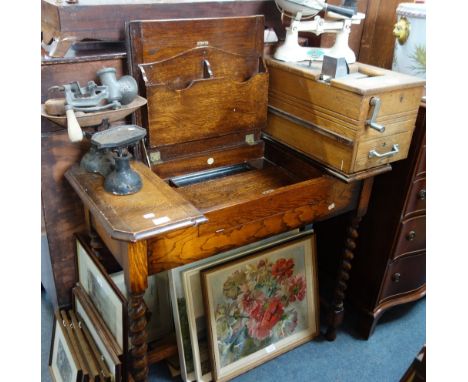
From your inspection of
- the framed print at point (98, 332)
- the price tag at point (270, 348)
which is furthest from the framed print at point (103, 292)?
the price tag at point (270, 348)

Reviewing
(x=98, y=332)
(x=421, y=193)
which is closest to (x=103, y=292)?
(x=98, y=332)

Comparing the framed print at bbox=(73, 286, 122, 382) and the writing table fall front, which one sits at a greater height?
the writing table fall front

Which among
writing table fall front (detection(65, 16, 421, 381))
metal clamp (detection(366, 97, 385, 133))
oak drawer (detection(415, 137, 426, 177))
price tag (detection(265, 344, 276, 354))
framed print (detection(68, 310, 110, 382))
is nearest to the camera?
writing table fall front (detection(65, 16, 421, 381))

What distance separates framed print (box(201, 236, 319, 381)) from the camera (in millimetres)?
1664

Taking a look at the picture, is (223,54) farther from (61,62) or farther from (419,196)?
(419,196)

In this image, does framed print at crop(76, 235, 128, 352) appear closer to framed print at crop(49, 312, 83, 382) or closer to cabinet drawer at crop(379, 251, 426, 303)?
framed print at crop(49, 312, 83, 382)

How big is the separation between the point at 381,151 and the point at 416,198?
323 mm

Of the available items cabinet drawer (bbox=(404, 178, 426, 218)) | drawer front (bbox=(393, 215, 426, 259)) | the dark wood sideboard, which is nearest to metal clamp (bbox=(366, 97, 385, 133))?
the dark wood sideboard

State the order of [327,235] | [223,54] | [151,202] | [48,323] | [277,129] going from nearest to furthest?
[151,202] < [223,54] < [277,129] < [48,323] < [327,235]

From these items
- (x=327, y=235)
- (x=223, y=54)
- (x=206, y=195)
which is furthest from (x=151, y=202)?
(x=327, y=235)

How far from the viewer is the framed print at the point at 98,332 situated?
1.41 meters

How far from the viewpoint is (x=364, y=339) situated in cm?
194

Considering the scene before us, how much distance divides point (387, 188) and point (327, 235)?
461mm

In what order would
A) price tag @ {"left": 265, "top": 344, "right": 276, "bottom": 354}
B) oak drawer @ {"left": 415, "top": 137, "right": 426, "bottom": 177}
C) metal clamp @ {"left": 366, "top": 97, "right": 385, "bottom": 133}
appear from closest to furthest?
metal clamp @ {"left": 366, "top": 97, "right": 385, "bottom": 133}
oak drawer @ {"left": 415, "top": 137, "right": 426, "bottom": 177}
price tag @ {"left": 265, "top": 344, "right": 276, "bottom": 354}
